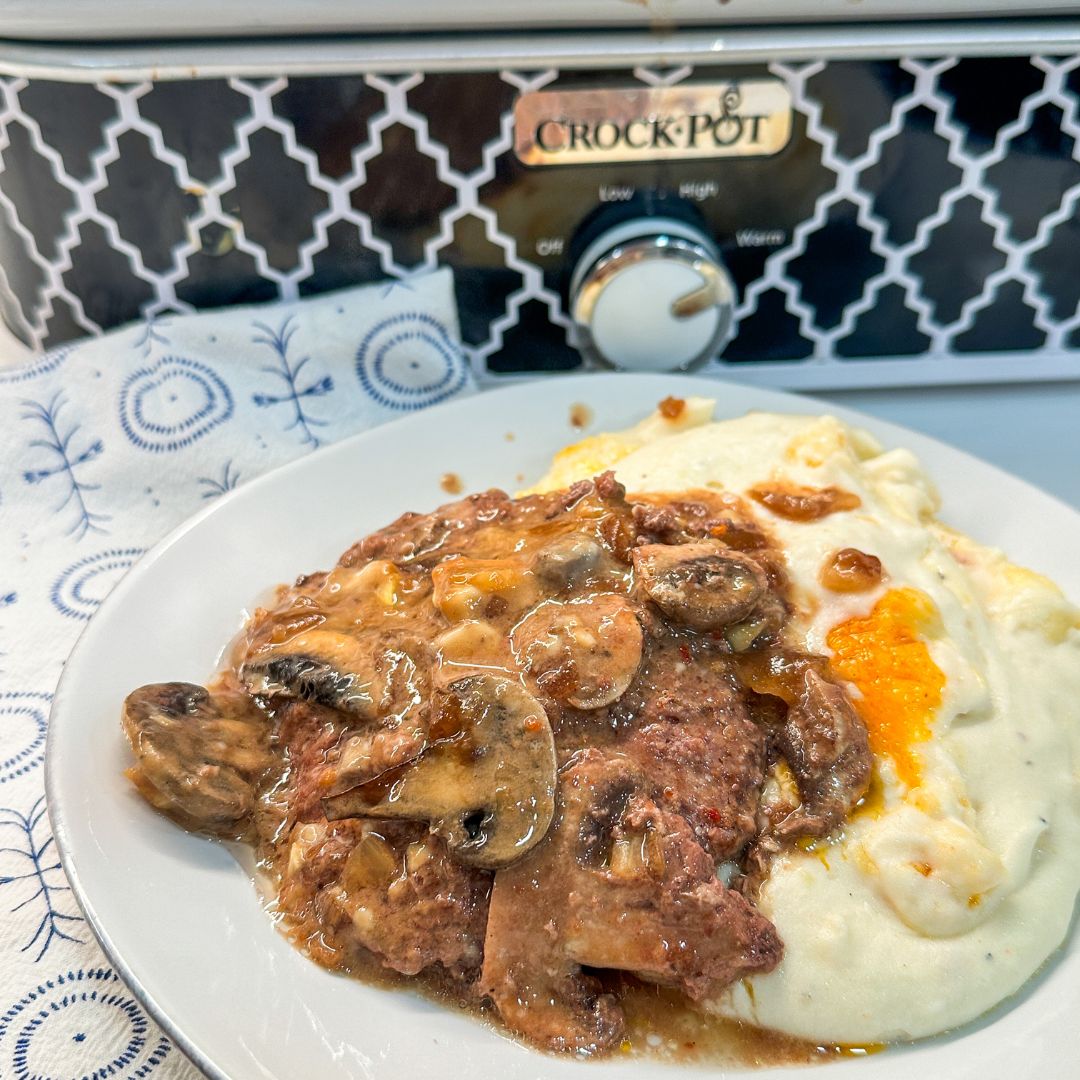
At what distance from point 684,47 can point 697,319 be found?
0.58 m

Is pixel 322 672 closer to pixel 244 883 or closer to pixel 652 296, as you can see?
pixel 244 883

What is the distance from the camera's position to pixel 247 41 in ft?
6.54

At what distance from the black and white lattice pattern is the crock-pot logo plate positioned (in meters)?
0.03

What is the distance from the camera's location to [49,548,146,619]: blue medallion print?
2094 mm

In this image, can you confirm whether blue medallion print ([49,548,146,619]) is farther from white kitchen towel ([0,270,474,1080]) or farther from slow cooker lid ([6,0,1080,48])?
slow cooker lid ([6,0,1080,48])

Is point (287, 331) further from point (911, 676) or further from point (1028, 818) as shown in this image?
point (1028, 818)

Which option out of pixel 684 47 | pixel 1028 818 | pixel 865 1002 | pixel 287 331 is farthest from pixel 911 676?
pixel 287 331

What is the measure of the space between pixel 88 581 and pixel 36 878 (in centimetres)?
74

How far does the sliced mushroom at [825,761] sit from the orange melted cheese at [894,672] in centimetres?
5

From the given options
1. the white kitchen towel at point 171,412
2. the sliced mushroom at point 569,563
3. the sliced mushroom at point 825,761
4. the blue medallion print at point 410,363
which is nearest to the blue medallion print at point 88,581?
the white kitchen towel at point 171,412

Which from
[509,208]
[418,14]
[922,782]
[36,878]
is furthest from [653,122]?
[36,878]

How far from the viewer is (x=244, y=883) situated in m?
1.50

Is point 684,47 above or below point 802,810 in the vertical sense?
above

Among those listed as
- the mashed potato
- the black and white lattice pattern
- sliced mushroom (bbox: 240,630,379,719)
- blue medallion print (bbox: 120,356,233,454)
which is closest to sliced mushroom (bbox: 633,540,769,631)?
the mashed potato
